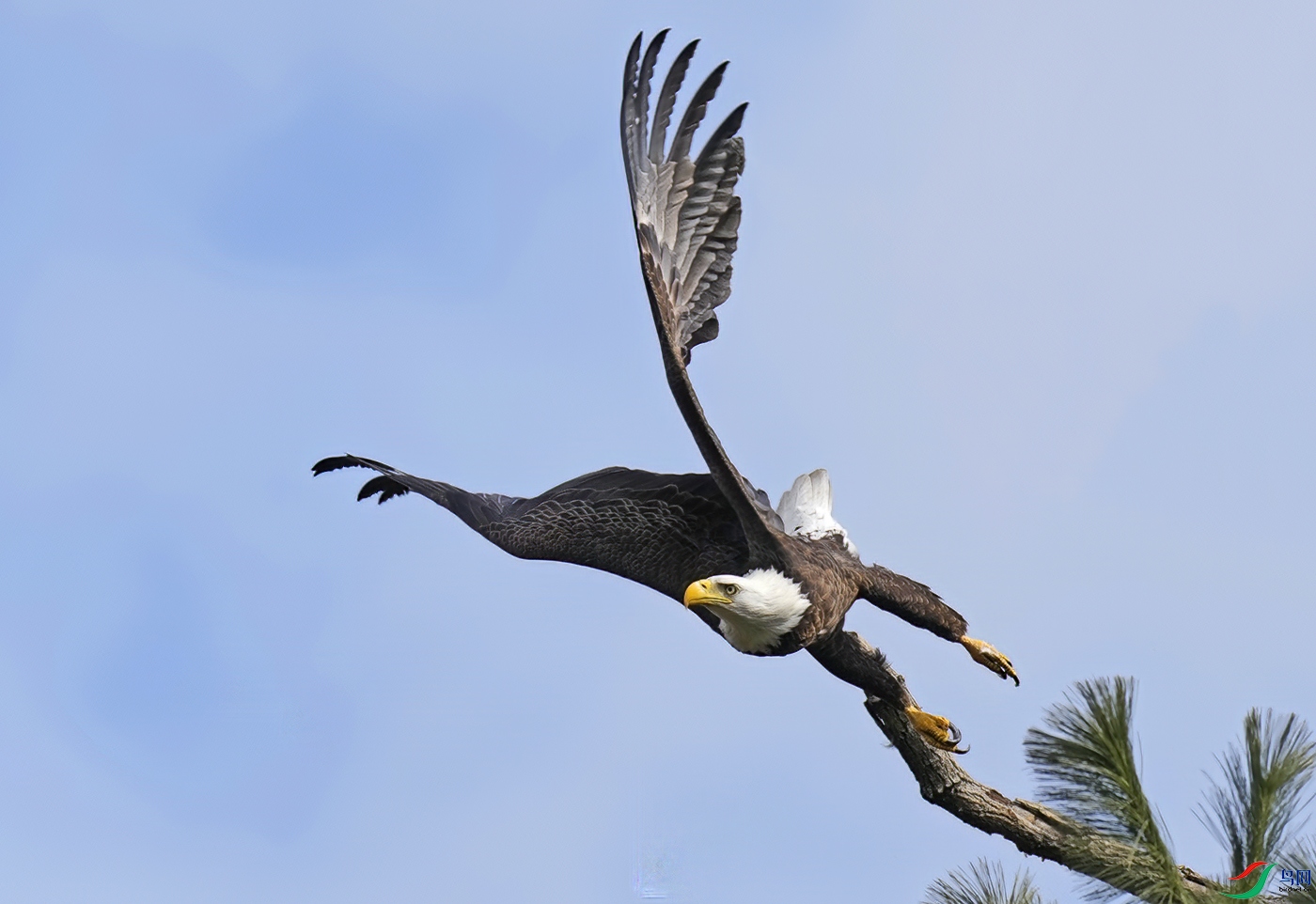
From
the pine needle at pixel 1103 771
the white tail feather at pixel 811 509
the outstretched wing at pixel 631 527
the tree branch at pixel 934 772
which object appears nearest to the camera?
the pine needle at pixel 1103 771

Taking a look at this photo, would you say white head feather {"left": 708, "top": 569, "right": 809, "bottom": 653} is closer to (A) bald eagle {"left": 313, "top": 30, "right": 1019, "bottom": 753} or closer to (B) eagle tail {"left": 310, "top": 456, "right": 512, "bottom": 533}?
(A) bald eagle {"left": 313, "top": 30, "right": 1019, "bottom": 753}

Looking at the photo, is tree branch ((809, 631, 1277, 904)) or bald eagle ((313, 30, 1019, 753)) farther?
tree branch ((809, 631, 1277, 904))

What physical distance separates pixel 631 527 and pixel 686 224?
155cm

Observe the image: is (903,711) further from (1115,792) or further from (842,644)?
(1115,792)

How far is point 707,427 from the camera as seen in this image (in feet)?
22.0

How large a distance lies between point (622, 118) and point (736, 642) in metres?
2.49

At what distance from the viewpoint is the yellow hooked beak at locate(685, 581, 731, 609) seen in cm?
679

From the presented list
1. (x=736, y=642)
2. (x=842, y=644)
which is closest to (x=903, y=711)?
(x=842, y=644)

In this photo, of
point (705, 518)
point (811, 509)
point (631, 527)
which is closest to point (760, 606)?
point (705, 518)

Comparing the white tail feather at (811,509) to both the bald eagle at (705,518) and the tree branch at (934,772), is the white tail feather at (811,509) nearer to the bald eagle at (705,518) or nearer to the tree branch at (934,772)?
the bald eagle at (705,518)

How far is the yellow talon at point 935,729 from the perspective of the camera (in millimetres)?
7445

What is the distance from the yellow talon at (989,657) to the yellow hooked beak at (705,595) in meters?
1.72

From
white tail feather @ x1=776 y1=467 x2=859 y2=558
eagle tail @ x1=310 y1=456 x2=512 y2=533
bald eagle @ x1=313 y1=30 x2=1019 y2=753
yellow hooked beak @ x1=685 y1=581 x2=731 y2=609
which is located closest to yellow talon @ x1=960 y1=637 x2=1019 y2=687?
bald eagle @ x1=313 y1=30 x2=1019 y2=753

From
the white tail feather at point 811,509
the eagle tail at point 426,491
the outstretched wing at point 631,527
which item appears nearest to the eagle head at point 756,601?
the outstretched wing at point 631,527
